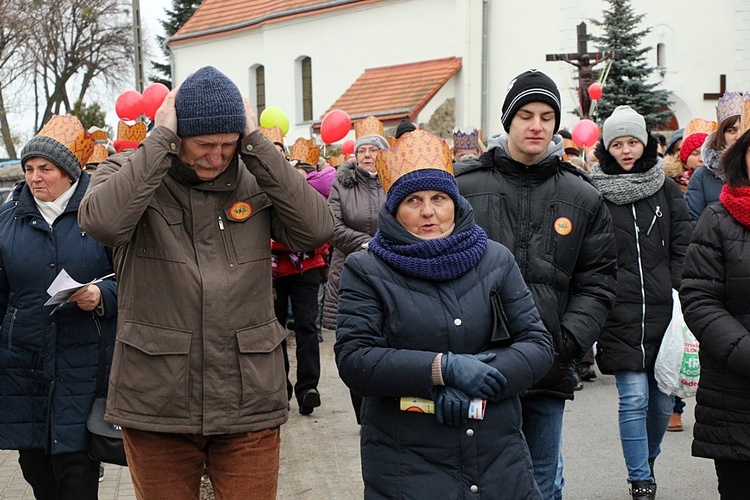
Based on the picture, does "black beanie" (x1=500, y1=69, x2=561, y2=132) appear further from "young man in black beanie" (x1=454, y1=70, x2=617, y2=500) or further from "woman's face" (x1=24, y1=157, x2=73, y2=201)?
"woman's face" (x1=24, y1=157, x2=73, y2=201)

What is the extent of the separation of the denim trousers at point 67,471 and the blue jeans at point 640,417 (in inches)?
114

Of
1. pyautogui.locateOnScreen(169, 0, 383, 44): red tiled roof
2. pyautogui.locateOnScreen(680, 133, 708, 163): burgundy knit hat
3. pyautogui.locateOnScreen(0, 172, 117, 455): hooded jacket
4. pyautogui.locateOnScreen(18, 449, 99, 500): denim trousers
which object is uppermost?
pyautogui.locateOnScreen(169, 0, 383, 44): red tiled roof

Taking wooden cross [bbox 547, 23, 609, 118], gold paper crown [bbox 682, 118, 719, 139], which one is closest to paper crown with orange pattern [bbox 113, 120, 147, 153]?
gold paper crown [bbox 682, 118, 719, 139]

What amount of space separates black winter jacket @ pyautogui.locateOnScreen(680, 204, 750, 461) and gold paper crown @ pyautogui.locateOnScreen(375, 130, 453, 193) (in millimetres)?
1332

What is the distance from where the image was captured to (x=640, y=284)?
20.5 feet

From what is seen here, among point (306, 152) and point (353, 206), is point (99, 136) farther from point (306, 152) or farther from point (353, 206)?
point (306, 152)

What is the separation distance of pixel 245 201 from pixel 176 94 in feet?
1.52

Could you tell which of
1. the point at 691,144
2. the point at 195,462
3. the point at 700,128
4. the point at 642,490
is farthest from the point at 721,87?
the point at 195,462

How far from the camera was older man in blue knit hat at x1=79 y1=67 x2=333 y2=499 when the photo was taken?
391 cm

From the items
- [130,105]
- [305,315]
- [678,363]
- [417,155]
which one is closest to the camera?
[417,155]

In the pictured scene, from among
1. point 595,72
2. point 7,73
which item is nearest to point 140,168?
point 595,72

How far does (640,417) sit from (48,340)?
3.24m

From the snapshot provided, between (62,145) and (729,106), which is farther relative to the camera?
(729,106)

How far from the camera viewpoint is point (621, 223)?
6.25 m
